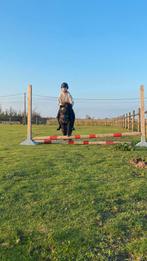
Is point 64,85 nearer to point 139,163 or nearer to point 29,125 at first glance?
point 29,125

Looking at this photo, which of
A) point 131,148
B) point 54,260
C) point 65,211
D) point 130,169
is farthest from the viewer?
point 131,148

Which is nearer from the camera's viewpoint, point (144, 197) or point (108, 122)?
point (144, 197)

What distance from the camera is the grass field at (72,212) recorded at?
9.49 ft

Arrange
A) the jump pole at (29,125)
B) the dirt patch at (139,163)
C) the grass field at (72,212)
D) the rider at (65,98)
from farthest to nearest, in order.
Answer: the rider at (65,98)
the jump pole at (29,125)
the dirt patch at (139,163)
the grass field at (72,212)

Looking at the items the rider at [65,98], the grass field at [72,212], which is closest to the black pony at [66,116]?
the rider at [65,98]

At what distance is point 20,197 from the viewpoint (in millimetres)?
4285

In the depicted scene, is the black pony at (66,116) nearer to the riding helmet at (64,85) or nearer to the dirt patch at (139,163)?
the riding helmet at (64,85)

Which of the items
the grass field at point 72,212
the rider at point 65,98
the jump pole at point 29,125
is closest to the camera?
the grass field at point 72,212

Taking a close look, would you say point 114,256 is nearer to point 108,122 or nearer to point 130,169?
point 130,169

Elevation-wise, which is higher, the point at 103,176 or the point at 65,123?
the point at 65,123

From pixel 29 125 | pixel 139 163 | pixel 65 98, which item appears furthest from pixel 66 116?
pixel 139 163

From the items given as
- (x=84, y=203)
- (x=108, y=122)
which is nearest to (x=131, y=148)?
(x=84, y=203)

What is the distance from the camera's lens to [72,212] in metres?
3.75

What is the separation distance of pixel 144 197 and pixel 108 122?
43.2 meters
